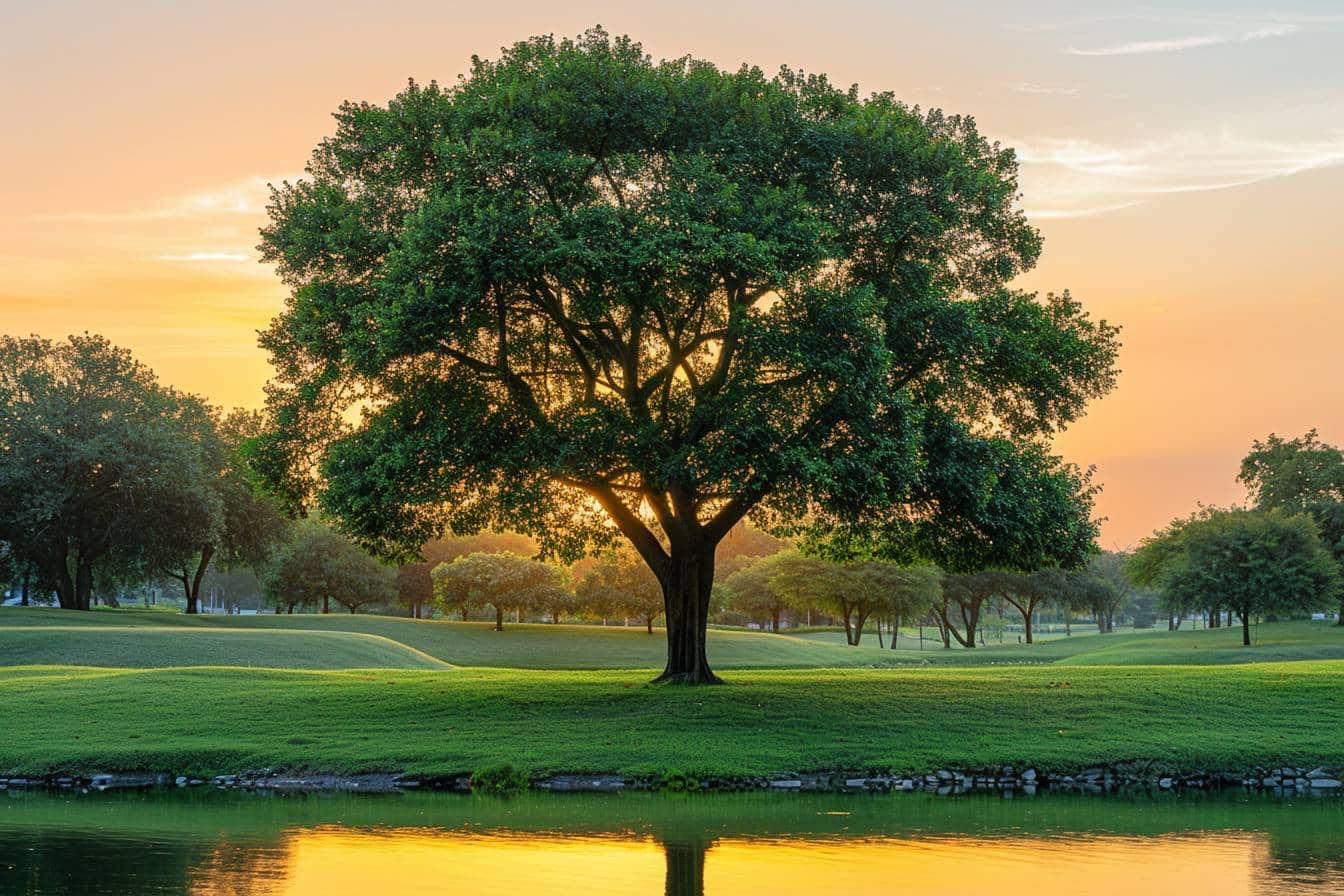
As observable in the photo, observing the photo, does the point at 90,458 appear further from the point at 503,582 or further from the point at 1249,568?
the point at 1249,568

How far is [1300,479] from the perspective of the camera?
331ft

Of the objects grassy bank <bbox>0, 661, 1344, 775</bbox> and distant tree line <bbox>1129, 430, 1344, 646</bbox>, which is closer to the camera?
grassy bank <bbox>0, 661, 1344, 775</bbox>

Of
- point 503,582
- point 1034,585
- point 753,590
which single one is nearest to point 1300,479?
point 1034,585

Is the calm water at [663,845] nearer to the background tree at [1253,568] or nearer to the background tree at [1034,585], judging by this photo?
the background tree at [1253,568]

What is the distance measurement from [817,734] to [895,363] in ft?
29.5

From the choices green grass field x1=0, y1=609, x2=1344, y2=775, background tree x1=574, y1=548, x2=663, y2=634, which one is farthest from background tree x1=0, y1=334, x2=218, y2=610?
green grass field x1=0, y1=609, x2=1344, y2=775

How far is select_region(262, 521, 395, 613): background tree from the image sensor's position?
355 ft

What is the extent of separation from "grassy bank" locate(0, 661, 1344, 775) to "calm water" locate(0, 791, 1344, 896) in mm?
2660

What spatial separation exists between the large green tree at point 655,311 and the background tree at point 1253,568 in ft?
153

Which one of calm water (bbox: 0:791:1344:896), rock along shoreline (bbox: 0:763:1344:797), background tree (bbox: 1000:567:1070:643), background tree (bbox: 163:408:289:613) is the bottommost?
rock along shoreline (bbox: 0:763:1344:797)

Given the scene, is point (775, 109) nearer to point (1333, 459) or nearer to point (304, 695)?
point (304, 695)

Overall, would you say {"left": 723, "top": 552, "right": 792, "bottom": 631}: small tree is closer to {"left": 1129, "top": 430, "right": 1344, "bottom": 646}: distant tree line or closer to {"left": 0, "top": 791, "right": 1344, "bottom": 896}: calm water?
{"left": 1129, "top": 430, "right": 1344, "bottom": 646}: distant tree line

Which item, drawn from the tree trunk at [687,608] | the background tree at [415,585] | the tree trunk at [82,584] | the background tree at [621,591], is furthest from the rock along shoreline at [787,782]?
the background tree at [415,585]

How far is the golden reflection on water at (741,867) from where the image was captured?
1594 cm
